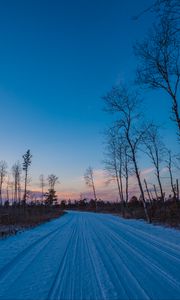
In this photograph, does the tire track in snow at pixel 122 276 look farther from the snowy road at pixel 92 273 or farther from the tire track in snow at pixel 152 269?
the tire track in snow at pixel 152 269

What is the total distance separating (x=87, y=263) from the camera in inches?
259

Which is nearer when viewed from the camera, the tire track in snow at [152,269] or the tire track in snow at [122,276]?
the tire track in snow at [122,276]

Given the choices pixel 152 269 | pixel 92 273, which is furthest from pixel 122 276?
pixel 152 269

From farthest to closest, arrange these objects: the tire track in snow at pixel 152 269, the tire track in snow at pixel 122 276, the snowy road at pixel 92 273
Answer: the tire track in snow at pixel 152 269 → the snowy road at pixel 92 273 → the tire track in snow at pixel 122 276

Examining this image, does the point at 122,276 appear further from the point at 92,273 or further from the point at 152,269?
the point at 152,269

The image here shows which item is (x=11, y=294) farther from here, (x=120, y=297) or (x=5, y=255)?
(x=5, y=255)

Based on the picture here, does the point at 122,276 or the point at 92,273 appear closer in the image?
the point at 122,276

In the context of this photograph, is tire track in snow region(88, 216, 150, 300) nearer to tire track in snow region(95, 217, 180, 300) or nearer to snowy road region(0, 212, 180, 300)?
snowy road region(0, 212, 180, 300)

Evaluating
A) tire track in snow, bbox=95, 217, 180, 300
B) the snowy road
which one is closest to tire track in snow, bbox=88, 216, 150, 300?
the snowy road

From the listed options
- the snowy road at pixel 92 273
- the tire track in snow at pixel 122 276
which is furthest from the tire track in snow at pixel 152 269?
the tire track in snow at pixel 122 276

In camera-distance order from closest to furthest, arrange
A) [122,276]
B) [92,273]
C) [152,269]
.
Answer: [122,276], [92,273], [152,269]

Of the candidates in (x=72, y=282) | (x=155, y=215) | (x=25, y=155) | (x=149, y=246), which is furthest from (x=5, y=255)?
(x=25, y=155)

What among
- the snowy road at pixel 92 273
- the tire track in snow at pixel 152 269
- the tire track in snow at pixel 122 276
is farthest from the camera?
the tire track in snow at pixel 152 269

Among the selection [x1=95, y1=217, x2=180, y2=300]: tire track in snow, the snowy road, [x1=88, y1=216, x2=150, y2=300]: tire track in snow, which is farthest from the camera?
[x1=95, y1=217, x2=180, y2=300]: tire track in snow
